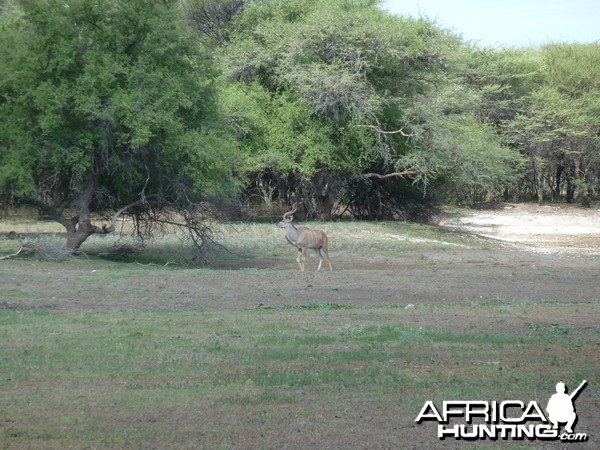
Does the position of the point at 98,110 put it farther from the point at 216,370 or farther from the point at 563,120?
the point at 563,120

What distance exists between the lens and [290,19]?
154 ft

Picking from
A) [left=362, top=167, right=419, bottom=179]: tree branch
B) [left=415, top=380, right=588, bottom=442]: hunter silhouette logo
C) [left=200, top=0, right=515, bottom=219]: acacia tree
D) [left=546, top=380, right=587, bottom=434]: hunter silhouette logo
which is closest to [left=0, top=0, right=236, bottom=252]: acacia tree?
[left=200, top=0, right=515, bottom=219]: acacia tree

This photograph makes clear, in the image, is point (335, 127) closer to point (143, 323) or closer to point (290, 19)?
point (290, 19)

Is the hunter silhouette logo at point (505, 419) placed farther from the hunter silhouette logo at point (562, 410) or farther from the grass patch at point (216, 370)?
Answer: the grass patch at point (216, 370)

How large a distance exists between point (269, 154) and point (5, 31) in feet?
57.7

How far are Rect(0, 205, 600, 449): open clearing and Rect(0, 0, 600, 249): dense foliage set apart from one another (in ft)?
10.7

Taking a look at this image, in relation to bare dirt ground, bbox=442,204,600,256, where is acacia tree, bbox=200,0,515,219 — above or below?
above

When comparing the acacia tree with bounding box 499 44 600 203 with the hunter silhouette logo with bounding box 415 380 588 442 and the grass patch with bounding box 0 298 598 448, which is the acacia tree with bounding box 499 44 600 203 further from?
the hunter silhouette logo with bounding box 415 380 588 442

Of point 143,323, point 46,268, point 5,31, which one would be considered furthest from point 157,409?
point 5,31

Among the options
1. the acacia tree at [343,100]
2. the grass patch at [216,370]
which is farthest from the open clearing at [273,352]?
the acacia tree at [343,100]

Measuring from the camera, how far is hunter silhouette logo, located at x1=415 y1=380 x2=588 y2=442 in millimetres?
Result: 8352

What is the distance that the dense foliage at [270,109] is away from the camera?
2602 cm

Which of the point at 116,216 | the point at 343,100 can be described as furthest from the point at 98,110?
the point at 343,100

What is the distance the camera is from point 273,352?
1205 cm
